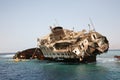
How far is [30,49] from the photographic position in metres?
110

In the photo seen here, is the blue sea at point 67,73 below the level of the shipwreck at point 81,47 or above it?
below

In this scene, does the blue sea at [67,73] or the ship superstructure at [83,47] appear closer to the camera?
the blue sea at [67,73]

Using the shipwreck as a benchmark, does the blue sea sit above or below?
below

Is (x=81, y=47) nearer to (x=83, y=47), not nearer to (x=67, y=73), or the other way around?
(x=83, y=47)

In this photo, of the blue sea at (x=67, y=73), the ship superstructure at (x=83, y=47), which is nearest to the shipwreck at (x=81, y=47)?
the ship superstructure at (x=83, y=47)

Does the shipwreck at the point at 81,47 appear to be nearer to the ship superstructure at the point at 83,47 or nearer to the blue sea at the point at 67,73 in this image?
the ship superstructure at the point at 83,47

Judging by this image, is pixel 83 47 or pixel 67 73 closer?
pixel 67 73

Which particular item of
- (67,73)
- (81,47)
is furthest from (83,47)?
(67,73)

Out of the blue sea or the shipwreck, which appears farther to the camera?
the shipwreck

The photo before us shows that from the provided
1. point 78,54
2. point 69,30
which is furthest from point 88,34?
point 69,30

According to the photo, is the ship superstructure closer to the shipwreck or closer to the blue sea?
the shipwreck

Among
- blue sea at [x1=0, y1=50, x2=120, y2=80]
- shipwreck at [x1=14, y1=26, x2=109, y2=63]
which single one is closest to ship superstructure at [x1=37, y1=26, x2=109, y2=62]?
shipwreck at [x1=14, y1=26, x2=109, y2=63]

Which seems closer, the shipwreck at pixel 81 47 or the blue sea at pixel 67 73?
the blue sea at pixel 67 73

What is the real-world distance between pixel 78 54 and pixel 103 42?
8793mm
